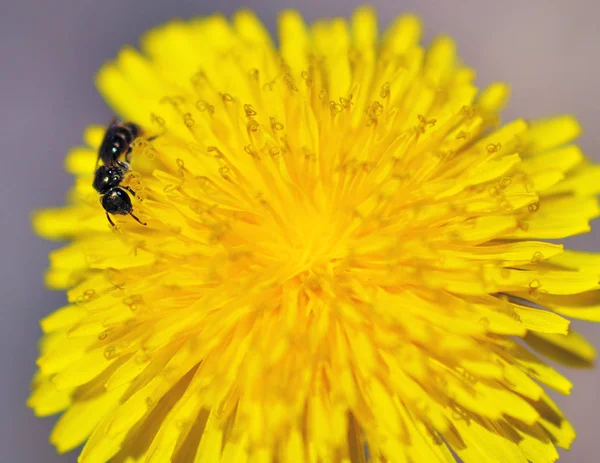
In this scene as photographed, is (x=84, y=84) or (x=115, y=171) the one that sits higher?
(x=84, y=84)

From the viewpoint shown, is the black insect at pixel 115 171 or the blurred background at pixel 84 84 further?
the blurred background at pixel 84 84

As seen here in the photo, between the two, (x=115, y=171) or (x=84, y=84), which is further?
(x=84, y=84)

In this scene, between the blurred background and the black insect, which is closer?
the black insect

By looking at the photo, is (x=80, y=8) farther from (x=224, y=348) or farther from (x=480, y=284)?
(x=480, y=284)

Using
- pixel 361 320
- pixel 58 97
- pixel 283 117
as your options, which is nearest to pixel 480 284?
pixel 361 320
